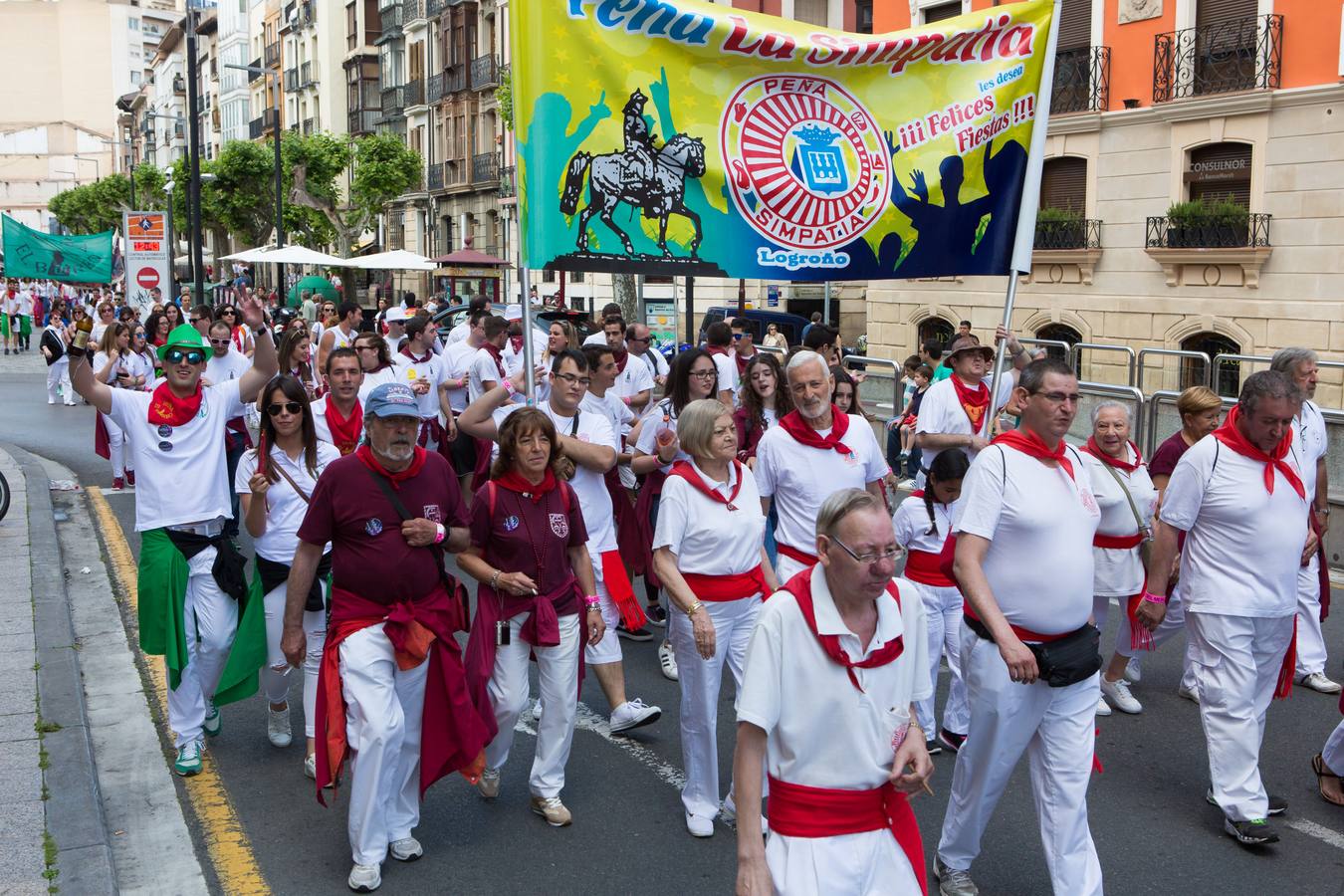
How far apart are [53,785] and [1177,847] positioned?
458 cm

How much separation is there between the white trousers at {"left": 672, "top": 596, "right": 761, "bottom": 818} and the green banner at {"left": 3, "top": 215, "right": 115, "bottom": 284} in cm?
2752

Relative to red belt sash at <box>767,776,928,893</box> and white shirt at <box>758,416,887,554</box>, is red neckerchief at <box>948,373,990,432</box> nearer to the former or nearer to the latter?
white shirt at <box>758,416,887,554</box>

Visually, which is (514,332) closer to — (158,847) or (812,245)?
(812,245)

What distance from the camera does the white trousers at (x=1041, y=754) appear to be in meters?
4.59

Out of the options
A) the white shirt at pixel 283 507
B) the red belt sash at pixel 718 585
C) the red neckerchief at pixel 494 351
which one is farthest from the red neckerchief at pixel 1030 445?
the red neckerchief at pixel 494 351

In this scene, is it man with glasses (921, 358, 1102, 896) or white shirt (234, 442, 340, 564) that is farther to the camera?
white shirt (234, 442, 340, 564)

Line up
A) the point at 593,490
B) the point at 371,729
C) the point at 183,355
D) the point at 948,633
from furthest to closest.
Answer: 1. the point at 593,490
2. the point at 948,633
3. the point at 183,355
4. the point at 371,729

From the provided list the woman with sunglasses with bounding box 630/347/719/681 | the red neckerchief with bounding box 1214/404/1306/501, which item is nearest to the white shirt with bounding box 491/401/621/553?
the woman with sunglasses with bounding box 630/347/719/681

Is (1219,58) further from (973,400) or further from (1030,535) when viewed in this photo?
(1030,535)

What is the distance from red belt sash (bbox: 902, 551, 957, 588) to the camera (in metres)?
6.38

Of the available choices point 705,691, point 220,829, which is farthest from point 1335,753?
point 220,829

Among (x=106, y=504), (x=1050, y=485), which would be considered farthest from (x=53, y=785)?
(x=106, y=504)

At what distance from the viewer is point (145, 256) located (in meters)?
28.7

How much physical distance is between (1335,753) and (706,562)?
2.80 m
